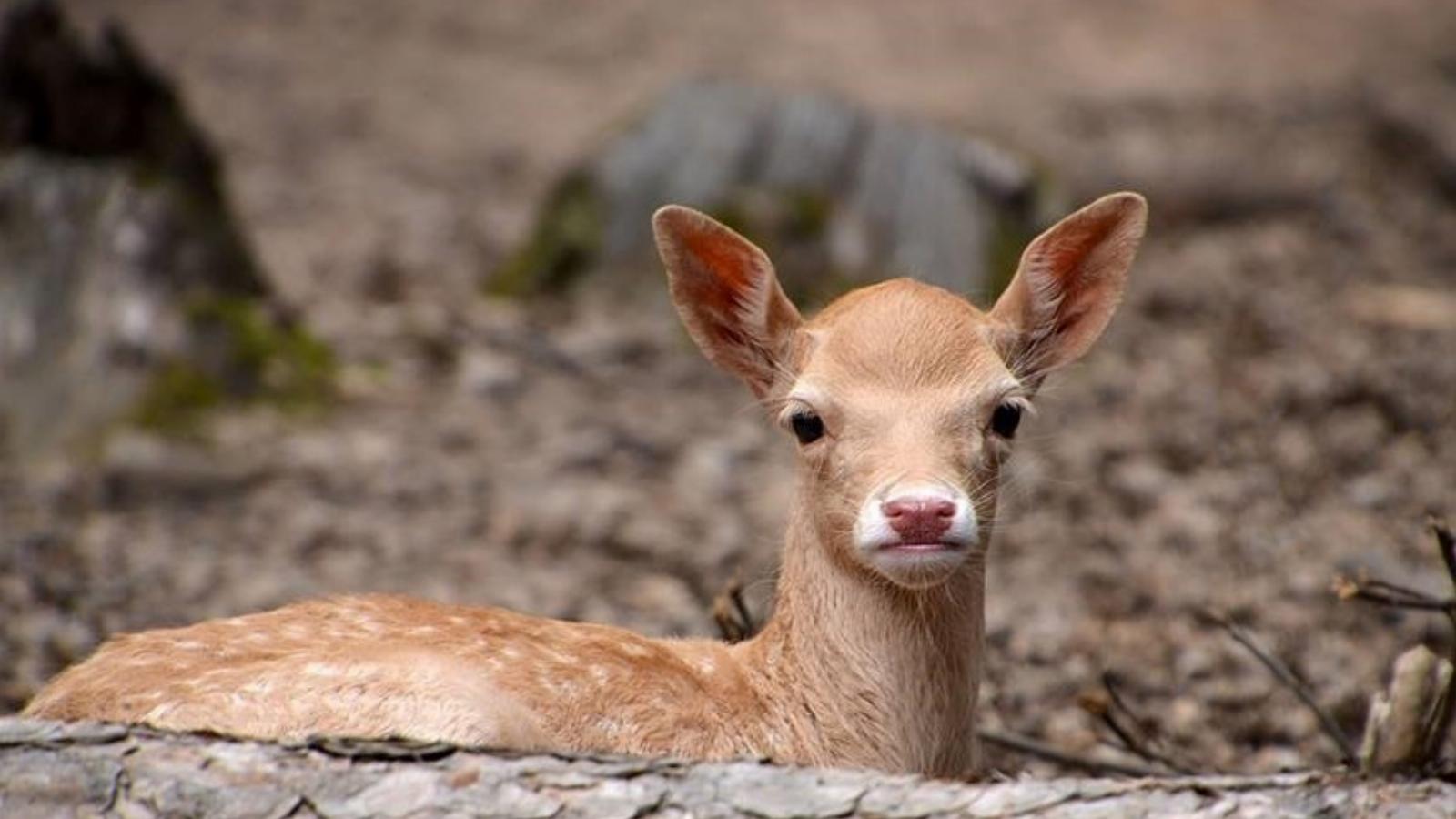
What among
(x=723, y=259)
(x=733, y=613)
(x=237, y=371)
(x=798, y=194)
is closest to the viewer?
(x=723, y=259)

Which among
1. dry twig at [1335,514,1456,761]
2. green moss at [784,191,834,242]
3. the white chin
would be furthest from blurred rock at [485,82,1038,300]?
the white chin

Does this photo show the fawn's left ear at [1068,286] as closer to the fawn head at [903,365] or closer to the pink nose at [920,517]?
the fawn head at [903,365]

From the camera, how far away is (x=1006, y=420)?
4910 mm

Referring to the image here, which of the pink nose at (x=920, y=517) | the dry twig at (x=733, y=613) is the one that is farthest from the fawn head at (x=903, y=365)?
the dry twig at (x=733, y=613)

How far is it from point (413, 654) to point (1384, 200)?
451 inches

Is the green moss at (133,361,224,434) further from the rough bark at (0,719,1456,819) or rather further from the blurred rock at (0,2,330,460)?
the rough bark at (0,719,1456,819)

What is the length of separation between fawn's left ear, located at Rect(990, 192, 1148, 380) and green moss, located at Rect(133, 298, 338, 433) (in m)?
5.52

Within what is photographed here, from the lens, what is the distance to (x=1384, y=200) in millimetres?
14586

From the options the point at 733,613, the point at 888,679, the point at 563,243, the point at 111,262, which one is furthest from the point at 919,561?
the point at 563,243

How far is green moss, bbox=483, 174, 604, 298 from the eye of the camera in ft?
39.7

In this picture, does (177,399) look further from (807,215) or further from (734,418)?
(807,215)

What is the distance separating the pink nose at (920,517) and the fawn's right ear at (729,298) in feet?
2.60

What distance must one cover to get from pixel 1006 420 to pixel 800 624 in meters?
0.67

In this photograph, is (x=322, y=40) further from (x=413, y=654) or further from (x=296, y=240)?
(x=413, y=654)
